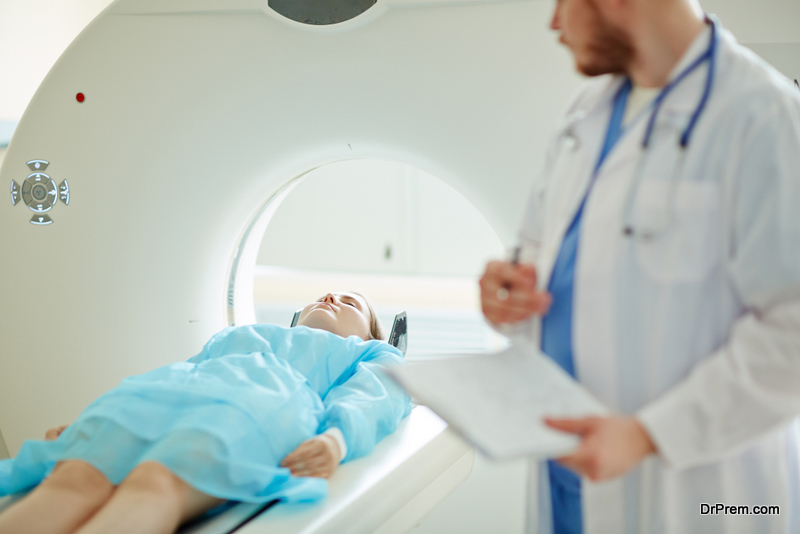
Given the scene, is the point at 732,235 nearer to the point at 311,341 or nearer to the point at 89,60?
the point at 311,341

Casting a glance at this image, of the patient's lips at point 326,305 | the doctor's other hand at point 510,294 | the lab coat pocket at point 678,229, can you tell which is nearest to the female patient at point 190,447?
the patient's lips at point 326,305

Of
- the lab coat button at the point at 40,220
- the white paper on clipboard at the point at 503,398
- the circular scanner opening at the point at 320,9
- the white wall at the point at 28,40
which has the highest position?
the white wall at the point at 28,40

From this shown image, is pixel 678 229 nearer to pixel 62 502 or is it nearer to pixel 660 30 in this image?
pixel 660 30

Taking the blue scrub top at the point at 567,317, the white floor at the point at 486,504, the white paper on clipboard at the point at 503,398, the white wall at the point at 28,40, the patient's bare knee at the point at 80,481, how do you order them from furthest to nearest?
the white wall at the point at 28,40 → the white floor at the point at 486,504 → the patient's bare knee at the point at 80,481 → the blue scrub top at the point at 567,317 → the white paper on clipboard at the point at 503,398

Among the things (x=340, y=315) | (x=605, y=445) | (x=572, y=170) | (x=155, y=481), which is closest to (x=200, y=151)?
(x=340, y=315)

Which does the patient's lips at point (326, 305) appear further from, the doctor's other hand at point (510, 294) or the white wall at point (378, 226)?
the white wall at point (378, 226)

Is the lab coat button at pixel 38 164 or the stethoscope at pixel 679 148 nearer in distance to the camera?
the stethoscope at pixel 679 148

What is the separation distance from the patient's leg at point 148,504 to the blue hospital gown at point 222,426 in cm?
3

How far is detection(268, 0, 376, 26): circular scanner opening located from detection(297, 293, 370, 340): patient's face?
795 millimetres

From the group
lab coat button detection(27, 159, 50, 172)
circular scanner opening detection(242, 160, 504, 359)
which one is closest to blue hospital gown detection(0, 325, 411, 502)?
lab coat button detection(27, 159, 50, 172)

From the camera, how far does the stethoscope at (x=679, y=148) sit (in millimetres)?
729

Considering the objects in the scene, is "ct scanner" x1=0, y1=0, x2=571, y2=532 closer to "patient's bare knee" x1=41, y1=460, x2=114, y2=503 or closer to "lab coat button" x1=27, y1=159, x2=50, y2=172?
"lab coat button" x1=27, y1=159, x2=50, y2=172

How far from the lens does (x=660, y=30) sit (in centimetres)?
75

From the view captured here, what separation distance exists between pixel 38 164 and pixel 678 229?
1.79 m
